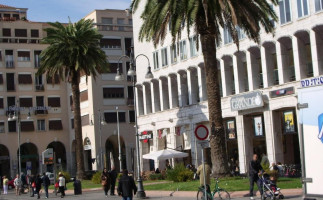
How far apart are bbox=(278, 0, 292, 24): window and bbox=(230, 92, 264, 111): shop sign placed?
18.8ft

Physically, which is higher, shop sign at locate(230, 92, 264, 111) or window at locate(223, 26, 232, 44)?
window at locate(223, 26, 232, 44)

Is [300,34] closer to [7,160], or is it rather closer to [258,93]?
[258,93]

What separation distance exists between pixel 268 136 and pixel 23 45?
48.9 m

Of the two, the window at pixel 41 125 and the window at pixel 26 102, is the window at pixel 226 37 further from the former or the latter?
the window at pixel 41 125

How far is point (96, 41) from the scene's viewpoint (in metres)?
58.3

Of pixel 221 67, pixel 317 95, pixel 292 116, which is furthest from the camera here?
pixel 221 67

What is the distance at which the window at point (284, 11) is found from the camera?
139 ft

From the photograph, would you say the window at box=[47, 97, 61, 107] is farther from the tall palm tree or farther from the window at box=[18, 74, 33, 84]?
the tall palm tree

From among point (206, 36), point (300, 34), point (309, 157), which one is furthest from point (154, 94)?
point (309, 157)

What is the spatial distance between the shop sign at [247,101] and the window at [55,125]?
1696 inches

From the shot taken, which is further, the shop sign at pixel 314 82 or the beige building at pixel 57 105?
the beige building at pixel 57 105

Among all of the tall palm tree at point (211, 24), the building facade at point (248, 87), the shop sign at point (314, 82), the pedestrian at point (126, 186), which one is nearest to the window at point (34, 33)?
the building facade at point (248, 87)

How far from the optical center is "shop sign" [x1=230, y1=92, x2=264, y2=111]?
4456 cm

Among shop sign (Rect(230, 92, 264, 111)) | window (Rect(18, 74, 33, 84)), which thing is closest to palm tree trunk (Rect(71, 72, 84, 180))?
shop sign (Rect(230, 92, 264, 111))
